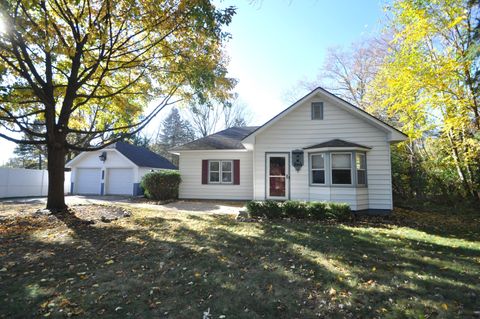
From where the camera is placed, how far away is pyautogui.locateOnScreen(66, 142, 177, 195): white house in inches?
795

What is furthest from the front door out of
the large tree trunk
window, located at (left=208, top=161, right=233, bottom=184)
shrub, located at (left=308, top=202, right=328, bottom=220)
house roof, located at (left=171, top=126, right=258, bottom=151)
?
the large tree trunk

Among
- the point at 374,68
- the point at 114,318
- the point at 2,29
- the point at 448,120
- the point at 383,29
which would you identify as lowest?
the point at 114,318

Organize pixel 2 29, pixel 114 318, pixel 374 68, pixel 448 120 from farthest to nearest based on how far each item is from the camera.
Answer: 1. pixel 374 68
2. pixel 448 120
3. pixel 2 29
4. pixel 114 318

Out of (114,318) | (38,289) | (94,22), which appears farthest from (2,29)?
(114,318)

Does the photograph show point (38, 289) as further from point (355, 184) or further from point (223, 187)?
point (223, 187)

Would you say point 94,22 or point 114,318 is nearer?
point 114,318

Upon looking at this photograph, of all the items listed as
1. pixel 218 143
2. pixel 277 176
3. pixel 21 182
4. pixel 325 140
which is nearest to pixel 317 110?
pixel 325 140

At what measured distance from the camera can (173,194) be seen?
15773mm

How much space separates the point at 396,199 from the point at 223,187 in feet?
32.7

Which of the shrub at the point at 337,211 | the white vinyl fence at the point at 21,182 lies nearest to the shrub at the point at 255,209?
the shrub at the point at 337,211

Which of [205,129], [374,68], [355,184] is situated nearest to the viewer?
[355,184]

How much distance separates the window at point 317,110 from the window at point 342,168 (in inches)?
78.9

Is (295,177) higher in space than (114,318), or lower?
higher

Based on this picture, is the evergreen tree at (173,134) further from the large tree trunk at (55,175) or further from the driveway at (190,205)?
the large tree trunk at (55,175)
